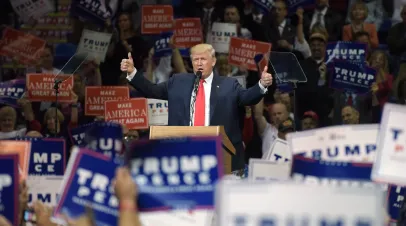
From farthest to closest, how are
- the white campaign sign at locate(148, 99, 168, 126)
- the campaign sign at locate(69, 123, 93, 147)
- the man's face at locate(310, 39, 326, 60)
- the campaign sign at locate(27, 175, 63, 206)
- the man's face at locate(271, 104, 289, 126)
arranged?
1. the man's face at locate(310, 39, 326, 60)
2. the white campaign sign at locate(148, 99, 168, 126)
3. the man's face at locate(271, 104, 289, 126)
4. the campaign sign at locate(69, 123, 93, 147)
5. the campaign sign at locate(27, 175, 63, 206)

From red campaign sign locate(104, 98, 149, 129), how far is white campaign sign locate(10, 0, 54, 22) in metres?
2.36

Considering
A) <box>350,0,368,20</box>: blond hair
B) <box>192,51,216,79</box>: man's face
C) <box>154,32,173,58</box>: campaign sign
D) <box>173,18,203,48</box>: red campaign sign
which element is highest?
<box>350,0,368,20</box>: blond hair

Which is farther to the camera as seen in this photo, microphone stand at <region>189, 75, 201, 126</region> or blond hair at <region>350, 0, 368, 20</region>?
blond hair at <region>350, 0, 368, 20</region>

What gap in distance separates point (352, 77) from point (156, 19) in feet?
7.95

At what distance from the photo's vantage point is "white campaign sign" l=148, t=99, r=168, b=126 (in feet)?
42.6

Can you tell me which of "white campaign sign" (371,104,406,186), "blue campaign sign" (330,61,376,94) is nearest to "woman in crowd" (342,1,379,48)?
"blue campaign sign" (330,61,376,94)

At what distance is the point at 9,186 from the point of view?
6277 mm

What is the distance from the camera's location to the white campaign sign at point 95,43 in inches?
554

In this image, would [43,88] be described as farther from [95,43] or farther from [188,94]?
[188,94]

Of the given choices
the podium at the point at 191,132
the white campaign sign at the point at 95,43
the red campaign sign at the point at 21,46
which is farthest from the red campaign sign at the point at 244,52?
the podium at the point at 191,132

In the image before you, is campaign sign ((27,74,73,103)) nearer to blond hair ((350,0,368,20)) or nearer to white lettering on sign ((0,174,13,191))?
blond hair ((350,0,368,20))

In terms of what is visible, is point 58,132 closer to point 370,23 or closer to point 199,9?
point 199,9

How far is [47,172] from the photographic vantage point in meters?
8.24

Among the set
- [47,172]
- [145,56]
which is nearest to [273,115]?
[145,56]
